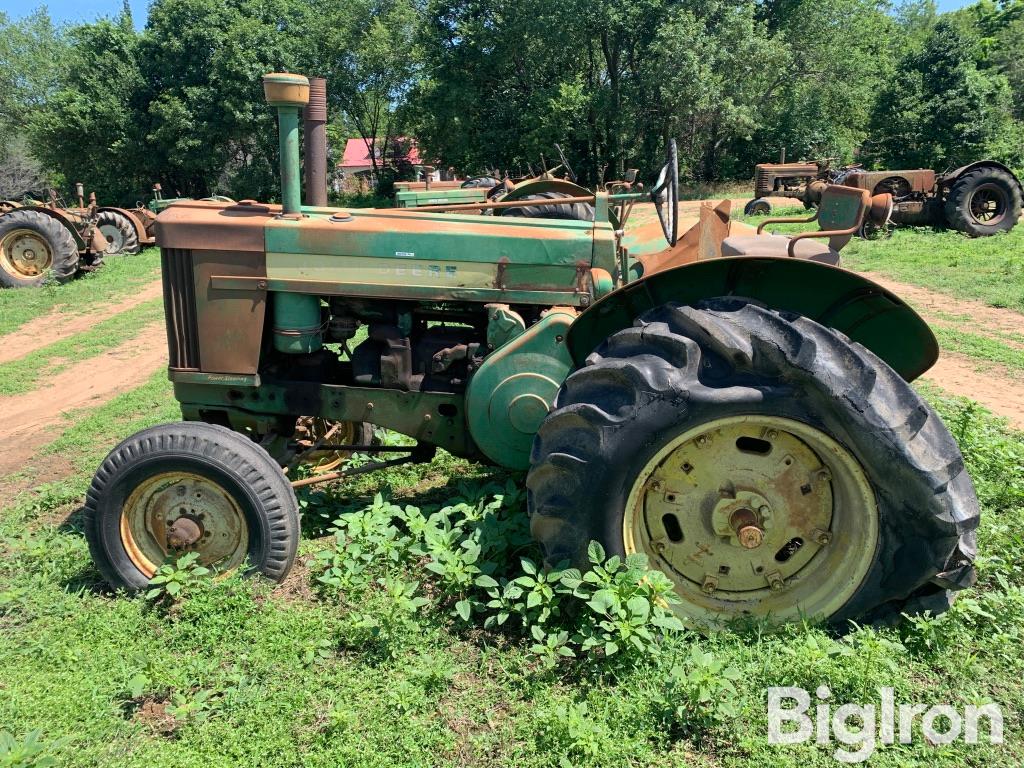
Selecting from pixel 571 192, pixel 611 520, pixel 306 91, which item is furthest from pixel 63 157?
pixel 611 520

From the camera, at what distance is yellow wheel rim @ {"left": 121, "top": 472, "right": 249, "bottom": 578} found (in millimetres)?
3379

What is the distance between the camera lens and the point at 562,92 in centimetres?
2691

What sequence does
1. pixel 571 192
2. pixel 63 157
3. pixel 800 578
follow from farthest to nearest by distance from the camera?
pixel 63 157, pixel 571 192, pixel 800 578

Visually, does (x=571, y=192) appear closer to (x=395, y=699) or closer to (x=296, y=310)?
(x=296, y=310)

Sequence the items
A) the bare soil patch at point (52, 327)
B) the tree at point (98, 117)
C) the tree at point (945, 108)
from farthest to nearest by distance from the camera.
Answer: the tree at point (98, 117), the tree at point (945, 108), the bare soil patch at point (52, 327)

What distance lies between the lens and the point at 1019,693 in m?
2.70

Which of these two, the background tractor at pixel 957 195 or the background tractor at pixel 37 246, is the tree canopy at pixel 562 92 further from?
the background tractor at pixel 37 246

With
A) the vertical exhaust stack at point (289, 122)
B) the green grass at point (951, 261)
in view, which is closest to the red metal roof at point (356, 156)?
the green grass at point (951, 261)

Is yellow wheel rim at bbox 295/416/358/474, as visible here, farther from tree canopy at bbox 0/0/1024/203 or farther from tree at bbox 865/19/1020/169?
tree at bbox 865/19/1020/169

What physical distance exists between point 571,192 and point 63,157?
82.0ft

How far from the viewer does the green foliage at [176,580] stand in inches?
128

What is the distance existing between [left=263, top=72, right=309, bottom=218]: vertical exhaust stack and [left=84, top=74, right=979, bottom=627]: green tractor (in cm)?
2

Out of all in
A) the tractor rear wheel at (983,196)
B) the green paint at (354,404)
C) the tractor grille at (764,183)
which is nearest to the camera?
the green paint at (354,404)

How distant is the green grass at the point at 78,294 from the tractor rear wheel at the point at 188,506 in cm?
883
